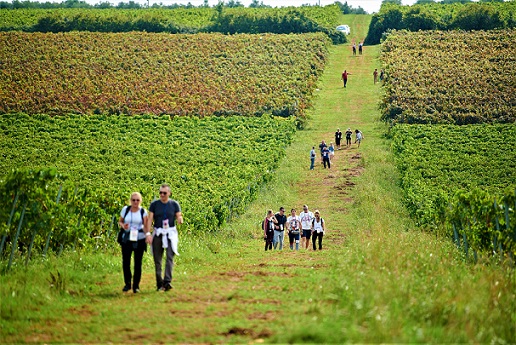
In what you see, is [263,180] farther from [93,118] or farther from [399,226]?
[93,118]

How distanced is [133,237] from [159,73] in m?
62.7

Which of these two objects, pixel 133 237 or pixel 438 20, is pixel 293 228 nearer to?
pixel 133 237

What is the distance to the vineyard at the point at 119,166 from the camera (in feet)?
60.1

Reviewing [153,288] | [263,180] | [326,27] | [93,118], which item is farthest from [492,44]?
[153,288]

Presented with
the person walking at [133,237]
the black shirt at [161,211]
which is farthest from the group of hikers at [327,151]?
the person walking at [133,237]

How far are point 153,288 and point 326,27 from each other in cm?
8726

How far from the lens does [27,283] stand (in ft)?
48.6

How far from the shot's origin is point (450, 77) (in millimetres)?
73500

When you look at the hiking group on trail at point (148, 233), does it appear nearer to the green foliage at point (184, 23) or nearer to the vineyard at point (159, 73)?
the vineyard at point (159, 73)

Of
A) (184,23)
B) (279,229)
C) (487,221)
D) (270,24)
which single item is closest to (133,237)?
(487,221)

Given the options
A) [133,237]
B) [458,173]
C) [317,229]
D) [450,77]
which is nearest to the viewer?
[133,237]

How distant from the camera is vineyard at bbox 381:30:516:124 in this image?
63312mm

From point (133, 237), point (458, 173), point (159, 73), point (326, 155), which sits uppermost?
point (133, 237)

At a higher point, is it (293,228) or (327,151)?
(293,228)
